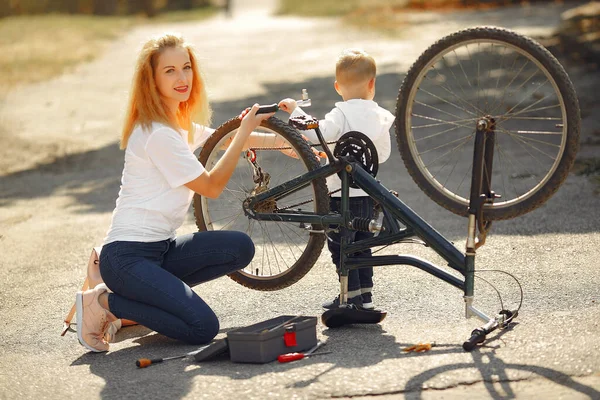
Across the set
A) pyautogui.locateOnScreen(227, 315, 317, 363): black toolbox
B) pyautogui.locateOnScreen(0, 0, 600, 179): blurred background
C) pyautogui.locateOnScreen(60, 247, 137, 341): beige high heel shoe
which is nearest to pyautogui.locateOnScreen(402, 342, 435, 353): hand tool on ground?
pyautogui.locateOnScreen(227, 315, 317, 363): black toolbox

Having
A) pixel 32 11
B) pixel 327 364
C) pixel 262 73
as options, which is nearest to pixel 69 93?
pixel 262 73

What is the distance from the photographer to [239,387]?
153 inches

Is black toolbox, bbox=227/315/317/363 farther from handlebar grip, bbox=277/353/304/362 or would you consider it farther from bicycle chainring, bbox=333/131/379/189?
bicycle chainring, bbox=333/131/379/189

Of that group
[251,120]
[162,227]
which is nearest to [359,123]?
[251,120]

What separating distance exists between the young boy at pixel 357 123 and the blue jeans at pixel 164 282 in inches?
24.3

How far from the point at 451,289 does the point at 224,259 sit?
127 cm

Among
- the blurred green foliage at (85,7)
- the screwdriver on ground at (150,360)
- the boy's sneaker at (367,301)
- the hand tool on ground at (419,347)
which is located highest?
the blurred green foliage at (85,7)

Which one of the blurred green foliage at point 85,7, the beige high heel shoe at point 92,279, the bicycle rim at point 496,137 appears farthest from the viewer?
the blurred green foliage at point 85,7

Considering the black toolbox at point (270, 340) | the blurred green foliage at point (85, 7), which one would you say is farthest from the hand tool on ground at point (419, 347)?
the blurred green foliage at point (85, 7)

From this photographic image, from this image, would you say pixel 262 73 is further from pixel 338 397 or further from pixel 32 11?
pixel 32 11

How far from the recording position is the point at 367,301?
4828 millimetres

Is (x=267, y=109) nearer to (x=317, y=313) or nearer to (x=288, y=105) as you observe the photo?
(x=288, y=105)

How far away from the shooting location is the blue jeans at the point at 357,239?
4.75 m

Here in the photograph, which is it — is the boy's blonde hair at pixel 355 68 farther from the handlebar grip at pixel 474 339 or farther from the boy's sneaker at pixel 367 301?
the handlebar grip at pixel 474 339
